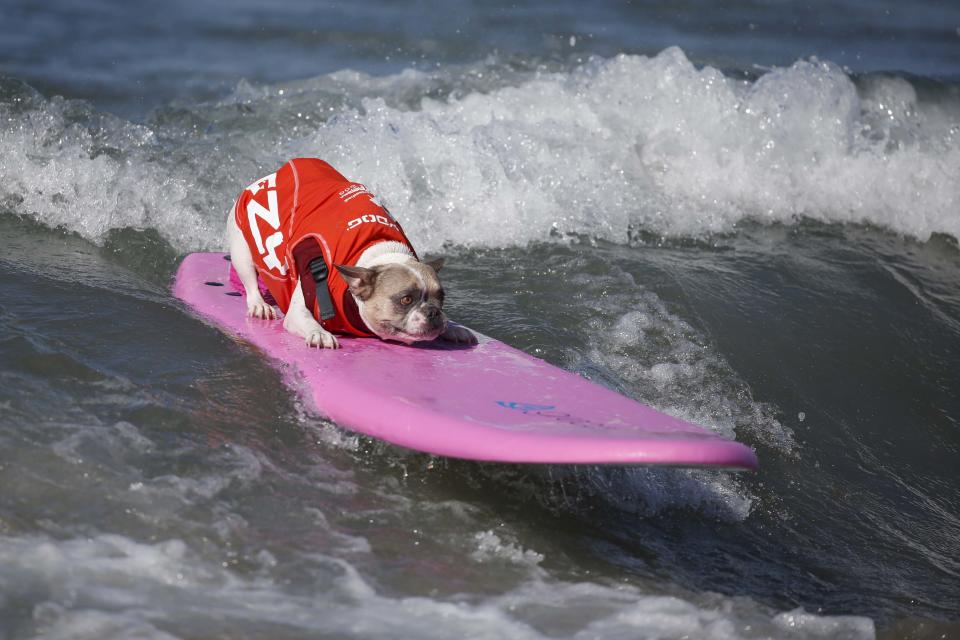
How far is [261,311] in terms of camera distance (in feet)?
20.0

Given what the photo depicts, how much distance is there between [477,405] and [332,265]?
1.22 meters

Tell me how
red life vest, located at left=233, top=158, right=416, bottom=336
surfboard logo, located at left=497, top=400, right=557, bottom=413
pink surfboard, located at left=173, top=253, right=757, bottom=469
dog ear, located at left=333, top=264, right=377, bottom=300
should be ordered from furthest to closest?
red life vest, located at left=233, top=158, right=416, bottom=336, dog ear, located at left=333, top=264, right=377, bottom=300, surfboard logo, located at left=497, top=400, right=557, bottom=413, pink surfboard, located at left=173, top=253, right=757, bottom=469

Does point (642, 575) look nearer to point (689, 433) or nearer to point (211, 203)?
point (689, 433)

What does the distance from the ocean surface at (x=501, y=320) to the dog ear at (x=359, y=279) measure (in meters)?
0.63

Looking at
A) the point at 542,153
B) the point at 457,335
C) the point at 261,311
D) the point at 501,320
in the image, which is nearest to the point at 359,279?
the point at 457,335

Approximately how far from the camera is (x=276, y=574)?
393 cm

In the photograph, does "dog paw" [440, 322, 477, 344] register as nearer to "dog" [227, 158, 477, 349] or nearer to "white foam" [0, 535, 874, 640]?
"dog" [227, 158, 477, 349]

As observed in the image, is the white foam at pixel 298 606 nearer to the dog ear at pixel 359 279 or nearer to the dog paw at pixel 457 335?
the dog ear at pixel 359 279

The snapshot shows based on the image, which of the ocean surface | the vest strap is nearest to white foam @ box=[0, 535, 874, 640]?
the ocean surface

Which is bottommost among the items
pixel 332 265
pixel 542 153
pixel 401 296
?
pixel 401 296

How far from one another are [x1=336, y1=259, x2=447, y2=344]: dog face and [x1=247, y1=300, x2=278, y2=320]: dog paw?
2.47ft

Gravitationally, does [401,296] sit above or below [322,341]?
above

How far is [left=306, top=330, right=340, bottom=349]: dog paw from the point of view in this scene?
5.56 metres

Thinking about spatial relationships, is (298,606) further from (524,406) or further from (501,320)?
(501,320)
